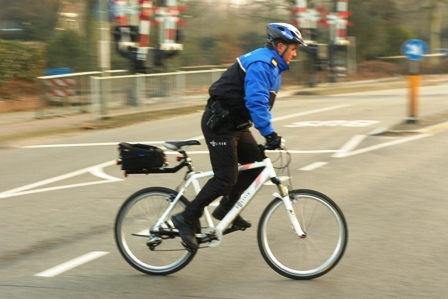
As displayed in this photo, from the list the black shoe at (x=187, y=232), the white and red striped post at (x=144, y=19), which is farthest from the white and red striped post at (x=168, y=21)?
the black shoe at (x=187, y=232)

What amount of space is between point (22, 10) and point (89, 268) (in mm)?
27297

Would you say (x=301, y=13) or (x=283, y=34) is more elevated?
(x=301, y=13)

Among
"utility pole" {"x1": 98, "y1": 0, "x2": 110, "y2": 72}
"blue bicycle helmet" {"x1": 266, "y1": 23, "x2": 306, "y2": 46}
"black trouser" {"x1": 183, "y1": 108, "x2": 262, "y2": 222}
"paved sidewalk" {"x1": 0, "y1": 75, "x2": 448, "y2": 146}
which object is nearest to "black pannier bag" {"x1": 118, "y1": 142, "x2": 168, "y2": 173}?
"black trouser" {"x1": 183, "y1": 108, "x2": 262, "y2": 222}

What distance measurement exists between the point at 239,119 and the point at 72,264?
185 centimetres

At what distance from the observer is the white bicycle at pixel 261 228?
5359mm

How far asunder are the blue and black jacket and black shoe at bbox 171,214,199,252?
Answer: 0.90m

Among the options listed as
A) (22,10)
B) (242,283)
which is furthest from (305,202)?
(22,10)

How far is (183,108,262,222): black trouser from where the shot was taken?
5.38 m

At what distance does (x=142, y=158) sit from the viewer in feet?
17.9

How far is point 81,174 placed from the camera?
1069 centimetres

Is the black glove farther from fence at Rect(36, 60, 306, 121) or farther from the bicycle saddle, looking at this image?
fence at Rect(36, 60, 306, 121)

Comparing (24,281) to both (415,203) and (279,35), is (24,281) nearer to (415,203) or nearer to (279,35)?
(279,35)

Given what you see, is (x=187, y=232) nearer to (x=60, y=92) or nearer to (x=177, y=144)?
(x=177, y=144)

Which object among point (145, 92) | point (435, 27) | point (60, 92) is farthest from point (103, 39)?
point (435, 27)
